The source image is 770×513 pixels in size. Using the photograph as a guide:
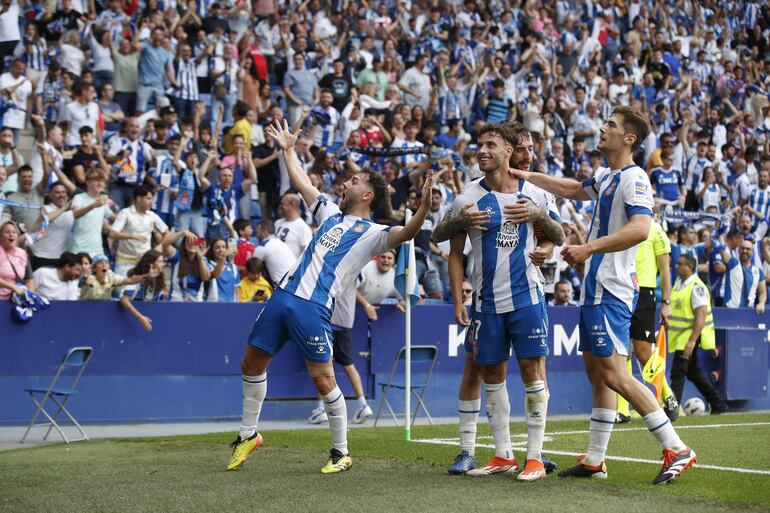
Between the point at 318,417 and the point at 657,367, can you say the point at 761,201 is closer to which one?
the point at 657,367

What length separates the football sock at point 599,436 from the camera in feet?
24.5

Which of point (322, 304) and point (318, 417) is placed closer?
point (322, 304)

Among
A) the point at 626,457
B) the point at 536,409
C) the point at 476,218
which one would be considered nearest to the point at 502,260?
the point at 476,218

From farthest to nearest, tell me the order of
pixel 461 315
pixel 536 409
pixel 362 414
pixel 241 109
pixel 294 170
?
pixel 241 109
pixel 362 414
pixel 294 170
pixel 461 315
pixel 536 409

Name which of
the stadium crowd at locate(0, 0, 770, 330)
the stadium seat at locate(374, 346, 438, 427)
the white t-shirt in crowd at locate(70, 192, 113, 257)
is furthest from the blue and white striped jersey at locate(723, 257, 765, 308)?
the white t-shirt in crowd at locate(70, 192, 113, 257)

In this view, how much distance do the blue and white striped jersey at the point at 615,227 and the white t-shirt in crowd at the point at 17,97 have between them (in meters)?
10.7

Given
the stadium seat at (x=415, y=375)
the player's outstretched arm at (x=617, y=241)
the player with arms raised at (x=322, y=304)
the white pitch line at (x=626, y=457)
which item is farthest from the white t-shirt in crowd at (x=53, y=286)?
the player's outstretched arm at (x=617, y=241)

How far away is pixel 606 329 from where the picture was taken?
290 inches

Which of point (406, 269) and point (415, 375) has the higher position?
point (406, 269)

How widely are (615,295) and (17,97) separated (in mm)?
11185

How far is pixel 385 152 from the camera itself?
16391 mm

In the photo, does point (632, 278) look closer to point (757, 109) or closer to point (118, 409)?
point (118, 409)

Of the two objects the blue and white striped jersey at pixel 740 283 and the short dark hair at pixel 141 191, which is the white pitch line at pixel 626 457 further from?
the short dark hair at pixel 141 191

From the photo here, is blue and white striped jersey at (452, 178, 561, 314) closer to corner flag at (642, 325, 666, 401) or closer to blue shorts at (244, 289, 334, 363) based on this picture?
blue shorts at (244, 289, 334, 363)
